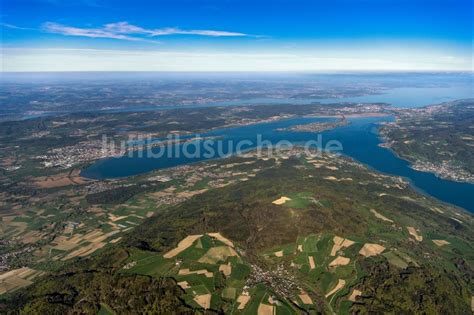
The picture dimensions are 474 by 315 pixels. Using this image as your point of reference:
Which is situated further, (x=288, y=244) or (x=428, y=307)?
(x=288, y=244)

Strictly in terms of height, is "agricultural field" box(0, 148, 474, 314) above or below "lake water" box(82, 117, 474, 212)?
below

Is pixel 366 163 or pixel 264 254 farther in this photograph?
pixel 366 163

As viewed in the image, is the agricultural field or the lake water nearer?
the agricultural field

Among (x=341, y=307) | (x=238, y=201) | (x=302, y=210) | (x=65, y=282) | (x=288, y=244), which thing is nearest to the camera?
(x=341, y=307)

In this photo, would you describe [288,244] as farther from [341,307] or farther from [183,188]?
[183,188]

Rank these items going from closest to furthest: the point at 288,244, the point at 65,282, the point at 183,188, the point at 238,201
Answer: the point at 65,282 → the point at 288,244 → the point at 238,201 → the point at 183,188

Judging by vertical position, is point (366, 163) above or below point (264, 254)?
above

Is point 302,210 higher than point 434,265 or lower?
higher

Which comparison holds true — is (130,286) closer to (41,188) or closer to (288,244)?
(288,244)

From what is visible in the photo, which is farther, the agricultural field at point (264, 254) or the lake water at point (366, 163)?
the lake water at point (366, 163)

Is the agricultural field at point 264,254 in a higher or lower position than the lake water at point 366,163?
lower

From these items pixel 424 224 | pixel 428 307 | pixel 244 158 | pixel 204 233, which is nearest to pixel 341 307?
pixel 428 307
